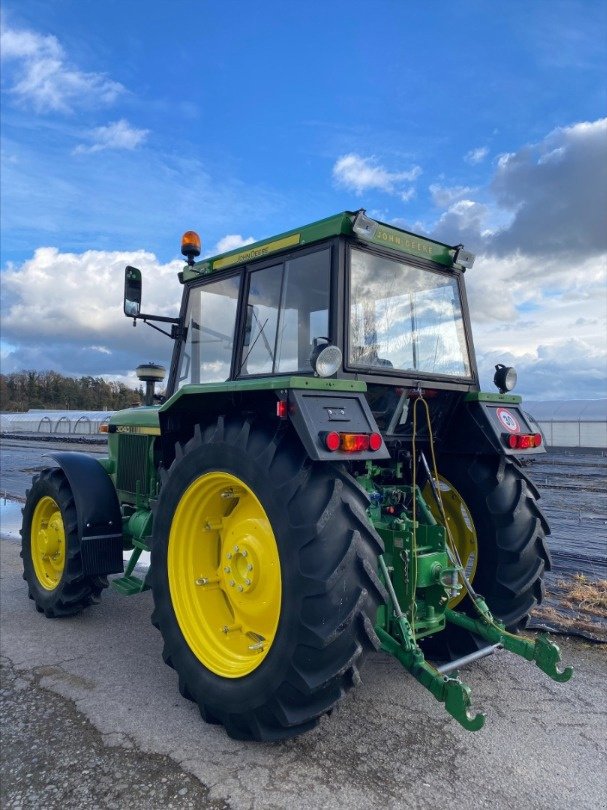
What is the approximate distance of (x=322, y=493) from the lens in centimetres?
276

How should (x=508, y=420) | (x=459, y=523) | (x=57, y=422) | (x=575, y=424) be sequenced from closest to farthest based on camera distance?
(x=508, y=420), (x=459, y=523), (x=575, y=424), (x=57, y=422)

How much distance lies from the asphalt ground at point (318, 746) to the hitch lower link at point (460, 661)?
0.97 feet

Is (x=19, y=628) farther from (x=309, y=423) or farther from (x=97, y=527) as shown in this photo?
(x=309, y=423)

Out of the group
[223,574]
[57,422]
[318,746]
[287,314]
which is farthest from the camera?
[57,422]

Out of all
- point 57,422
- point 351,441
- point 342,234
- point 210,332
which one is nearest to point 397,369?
point 342,234

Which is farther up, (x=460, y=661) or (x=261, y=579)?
(x=261, y=579)

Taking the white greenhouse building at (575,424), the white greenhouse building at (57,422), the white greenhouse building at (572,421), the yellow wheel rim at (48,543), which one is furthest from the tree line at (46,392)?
the yellow wheel rim at (48,543)

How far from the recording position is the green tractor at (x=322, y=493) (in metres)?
2.72

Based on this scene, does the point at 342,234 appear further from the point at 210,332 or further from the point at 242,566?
the point at 242,566

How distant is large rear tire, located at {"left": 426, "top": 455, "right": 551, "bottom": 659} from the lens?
374cm

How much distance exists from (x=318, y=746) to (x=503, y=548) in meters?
1.62

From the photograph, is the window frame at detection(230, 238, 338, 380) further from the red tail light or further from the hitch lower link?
the hitch lower link

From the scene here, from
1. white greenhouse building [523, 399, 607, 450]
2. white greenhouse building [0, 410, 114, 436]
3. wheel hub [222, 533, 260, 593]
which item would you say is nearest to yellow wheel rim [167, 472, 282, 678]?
wheel hub [222, 533, 260, 593]

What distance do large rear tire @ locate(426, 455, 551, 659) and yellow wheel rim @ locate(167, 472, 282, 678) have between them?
1353mm
